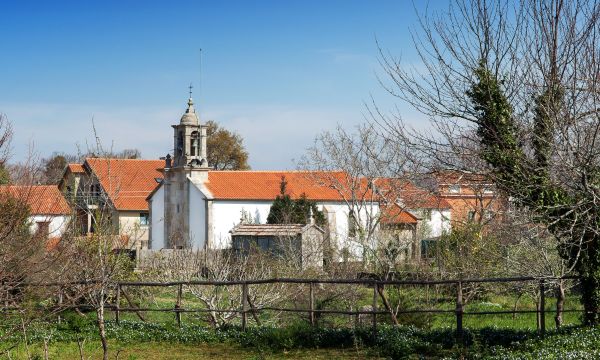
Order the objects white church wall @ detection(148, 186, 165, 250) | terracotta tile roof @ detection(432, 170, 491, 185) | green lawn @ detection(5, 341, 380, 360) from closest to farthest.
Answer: terracotta tile roof @ detection(432, 170, 491, 185)
green lawn @ detection(5, 341, 380, 360)
white church wall @ detection(148, 186, 165, 250)

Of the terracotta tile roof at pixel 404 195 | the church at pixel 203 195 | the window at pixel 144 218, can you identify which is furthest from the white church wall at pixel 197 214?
the terracotta tile roof at pixel 404 195

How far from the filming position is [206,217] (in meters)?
55.1

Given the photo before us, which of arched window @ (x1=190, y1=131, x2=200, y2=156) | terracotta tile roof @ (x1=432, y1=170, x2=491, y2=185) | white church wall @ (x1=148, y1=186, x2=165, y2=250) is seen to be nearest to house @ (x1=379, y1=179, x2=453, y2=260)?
terracotta tile roof @ (x1=432, y1=170, x2=491, y2=185)

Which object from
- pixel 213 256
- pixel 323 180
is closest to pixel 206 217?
pixel 323 180

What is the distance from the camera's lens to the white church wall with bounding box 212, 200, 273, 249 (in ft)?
181

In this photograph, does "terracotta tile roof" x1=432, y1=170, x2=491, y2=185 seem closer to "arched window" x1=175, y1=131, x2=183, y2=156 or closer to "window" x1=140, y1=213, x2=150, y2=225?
"arched window" x1=175, y1=131, x2=183, y2=156

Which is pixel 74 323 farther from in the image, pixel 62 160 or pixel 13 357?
pixel 62 160

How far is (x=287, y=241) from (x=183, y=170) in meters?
23.4

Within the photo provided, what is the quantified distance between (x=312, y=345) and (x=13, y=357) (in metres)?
5.29

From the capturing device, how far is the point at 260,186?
191 feet

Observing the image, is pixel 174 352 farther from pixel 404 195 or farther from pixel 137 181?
pixel 137 181

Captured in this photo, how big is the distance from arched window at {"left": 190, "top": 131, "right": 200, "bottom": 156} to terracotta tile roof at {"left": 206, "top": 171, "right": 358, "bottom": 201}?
2183 millimetres

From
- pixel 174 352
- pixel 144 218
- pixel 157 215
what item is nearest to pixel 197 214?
pixel 157 215

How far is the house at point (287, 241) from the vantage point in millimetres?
27625
